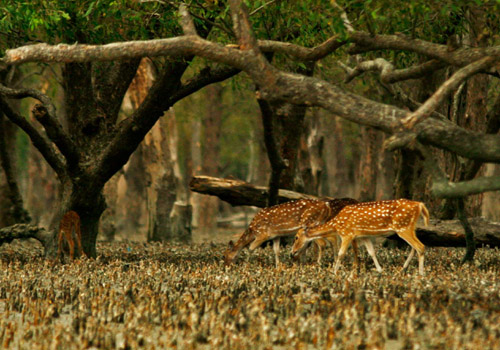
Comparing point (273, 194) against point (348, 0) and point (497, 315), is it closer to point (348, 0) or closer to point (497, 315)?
point (348, 0)

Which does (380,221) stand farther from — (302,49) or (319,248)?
(302,49)

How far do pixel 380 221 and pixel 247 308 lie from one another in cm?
454

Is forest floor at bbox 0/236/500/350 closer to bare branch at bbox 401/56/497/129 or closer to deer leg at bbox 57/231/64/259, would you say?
deer leg at bbox 57/231/64/259

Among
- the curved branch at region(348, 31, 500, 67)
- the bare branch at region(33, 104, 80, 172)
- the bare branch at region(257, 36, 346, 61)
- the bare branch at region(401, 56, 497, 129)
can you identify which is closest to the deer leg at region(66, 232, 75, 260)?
the bare branch at region(33, 104, 80, 172)

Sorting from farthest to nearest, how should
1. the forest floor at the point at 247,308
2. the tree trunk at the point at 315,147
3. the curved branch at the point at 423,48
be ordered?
the tree trunk at the point at 315,147, the curved branch at the point at 423,48, the forest floor at the point at 247,308

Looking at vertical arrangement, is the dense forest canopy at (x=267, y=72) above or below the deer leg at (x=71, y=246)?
above

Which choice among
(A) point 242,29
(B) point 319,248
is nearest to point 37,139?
(B) point 319,248

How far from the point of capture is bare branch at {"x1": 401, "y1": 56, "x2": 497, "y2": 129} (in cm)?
893

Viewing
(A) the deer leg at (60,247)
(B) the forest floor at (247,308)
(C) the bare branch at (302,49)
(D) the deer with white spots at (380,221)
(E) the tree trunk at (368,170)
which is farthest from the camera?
(E) the tree trunk at (368,170)

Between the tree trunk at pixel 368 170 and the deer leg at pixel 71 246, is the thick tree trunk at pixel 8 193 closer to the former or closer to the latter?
the deer leg at pixel 71 246

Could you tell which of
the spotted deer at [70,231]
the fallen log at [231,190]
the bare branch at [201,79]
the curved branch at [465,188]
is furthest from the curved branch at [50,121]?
the curved branch at [465,188]

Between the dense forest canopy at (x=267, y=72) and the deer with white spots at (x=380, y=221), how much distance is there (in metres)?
0.91

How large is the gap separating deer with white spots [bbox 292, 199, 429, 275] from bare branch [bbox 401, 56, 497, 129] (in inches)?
139

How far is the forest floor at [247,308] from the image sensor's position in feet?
23.5
